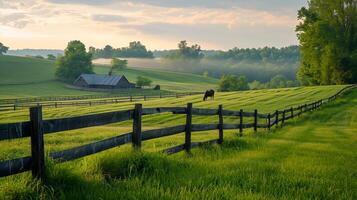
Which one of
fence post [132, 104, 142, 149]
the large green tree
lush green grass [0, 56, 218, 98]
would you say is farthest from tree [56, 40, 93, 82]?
fence post [132, 104, 142, 149]

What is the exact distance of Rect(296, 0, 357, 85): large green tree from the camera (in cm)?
7212

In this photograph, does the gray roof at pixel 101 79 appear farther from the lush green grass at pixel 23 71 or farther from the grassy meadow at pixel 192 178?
the grassy meadow at pixel 192 178

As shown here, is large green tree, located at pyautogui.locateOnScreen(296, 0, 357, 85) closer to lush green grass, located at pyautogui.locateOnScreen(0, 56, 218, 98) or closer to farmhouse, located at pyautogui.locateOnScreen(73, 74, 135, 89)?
→ lush green grass, located at pyautogui.locateOnScreen(0, 56, 218, 98)

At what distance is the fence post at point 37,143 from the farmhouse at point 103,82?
112 m

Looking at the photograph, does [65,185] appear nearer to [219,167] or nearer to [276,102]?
[219,167]

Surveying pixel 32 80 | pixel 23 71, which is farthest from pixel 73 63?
pixel 23 71

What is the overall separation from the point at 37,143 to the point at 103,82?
115 m

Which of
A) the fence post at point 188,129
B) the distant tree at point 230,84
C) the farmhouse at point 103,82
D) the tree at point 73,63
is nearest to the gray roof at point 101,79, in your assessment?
the farmhouse at point 103,82

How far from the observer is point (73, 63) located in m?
132

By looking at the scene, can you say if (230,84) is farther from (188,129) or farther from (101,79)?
(188,129)

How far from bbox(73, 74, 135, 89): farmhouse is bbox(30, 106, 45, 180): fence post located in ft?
369

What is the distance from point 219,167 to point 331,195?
256cm

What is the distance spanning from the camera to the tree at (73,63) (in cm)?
13050

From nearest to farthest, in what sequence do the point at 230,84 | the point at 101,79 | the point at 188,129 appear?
the point at 188,129, the point at 230,84, the point at 101,79
